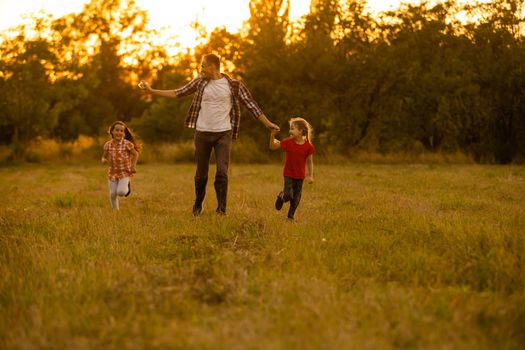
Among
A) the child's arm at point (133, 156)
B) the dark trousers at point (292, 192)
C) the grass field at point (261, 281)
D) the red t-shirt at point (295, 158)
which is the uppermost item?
the red t-shirt at point (295, 158)

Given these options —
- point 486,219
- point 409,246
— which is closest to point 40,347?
point 409,246

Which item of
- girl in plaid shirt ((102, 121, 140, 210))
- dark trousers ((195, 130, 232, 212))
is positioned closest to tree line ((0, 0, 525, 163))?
girl in plaid shirt ((102, 121, 140, 210))

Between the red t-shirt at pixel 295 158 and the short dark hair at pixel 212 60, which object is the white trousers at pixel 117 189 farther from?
the red t-shirt at pixel 295 158

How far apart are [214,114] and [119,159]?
221 cm

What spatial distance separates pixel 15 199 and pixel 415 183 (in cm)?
918

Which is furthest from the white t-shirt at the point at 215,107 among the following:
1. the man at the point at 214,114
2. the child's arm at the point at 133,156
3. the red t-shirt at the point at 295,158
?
the child's arm at the point at 133,156

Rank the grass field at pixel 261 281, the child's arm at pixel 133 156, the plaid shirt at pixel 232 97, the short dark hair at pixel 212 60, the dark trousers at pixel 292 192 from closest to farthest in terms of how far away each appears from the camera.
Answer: the grass field at pixel 261 281 < the dark trousers at pixel 292 192 < the short dark hair at pixel 212 60 < the plaid shirt at pixel 232 97 < the child's arm at pixel 133 156

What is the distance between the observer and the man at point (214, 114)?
26.2 feet

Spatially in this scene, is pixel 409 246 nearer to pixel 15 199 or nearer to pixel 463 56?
pixel 15 199

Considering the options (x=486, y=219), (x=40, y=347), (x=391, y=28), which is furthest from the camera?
(x=391, y=28)

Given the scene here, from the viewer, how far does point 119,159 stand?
364 inches

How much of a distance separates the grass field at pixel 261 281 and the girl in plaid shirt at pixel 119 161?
868 millimetres

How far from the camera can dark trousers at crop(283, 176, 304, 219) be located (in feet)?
25.5

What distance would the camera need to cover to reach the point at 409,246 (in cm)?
559
